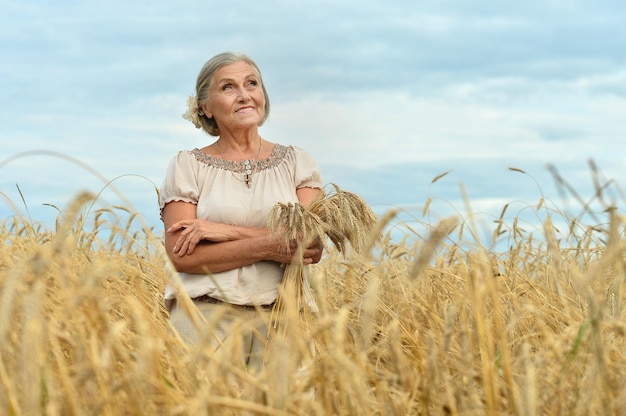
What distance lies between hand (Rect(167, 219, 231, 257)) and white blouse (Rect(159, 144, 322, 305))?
0.34 ft

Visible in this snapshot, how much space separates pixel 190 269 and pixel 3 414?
5.24ft

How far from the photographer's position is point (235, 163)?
3.58m

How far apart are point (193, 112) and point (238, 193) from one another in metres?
0.58

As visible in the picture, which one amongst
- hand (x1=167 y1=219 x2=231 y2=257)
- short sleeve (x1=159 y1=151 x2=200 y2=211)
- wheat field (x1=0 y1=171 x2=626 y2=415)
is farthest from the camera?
short sleeve (x1=159 y1=151 x2=200 y2=211)

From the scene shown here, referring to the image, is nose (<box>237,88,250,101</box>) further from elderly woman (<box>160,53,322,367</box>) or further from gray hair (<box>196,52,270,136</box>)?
gray hair (<box>196,52,270,136</box>)

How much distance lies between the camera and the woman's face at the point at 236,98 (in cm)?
359

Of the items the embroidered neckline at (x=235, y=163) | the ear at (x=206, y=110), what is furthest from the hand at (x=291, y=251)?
the ear at (x=206, y=110)

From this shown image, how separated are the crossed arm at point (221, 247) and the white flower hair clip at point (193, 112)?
655mm

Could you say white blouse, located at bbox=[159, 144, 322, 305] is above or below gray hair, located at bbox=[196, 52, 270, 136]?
below

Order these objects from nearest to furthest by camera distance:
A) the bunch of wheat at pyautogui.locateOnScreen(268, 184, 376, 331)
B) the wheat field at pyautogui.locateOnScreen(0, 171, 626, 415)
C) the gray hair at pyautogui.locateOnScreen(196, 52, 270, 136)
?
the wheat field at pyautogui.locateOnScreen(0, 171, 626, 415) < the bunch of wheat at pyautogui.locateOnScreen(268, 184, 376, 331) < the gray hair at pyautogui.locateOnScreen(196, 52, 270, 136)

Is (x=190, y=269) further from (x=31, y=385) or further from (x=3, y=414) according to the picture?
Result: (x=31, y=385)

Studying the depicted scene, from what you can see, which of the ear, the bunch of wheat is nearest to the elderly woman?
the ear

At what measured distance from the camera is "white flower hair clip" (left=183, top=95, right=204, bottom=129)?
12.6 feet

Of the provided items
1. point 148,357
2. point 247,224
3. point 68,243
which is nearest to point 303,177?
point 247,224
